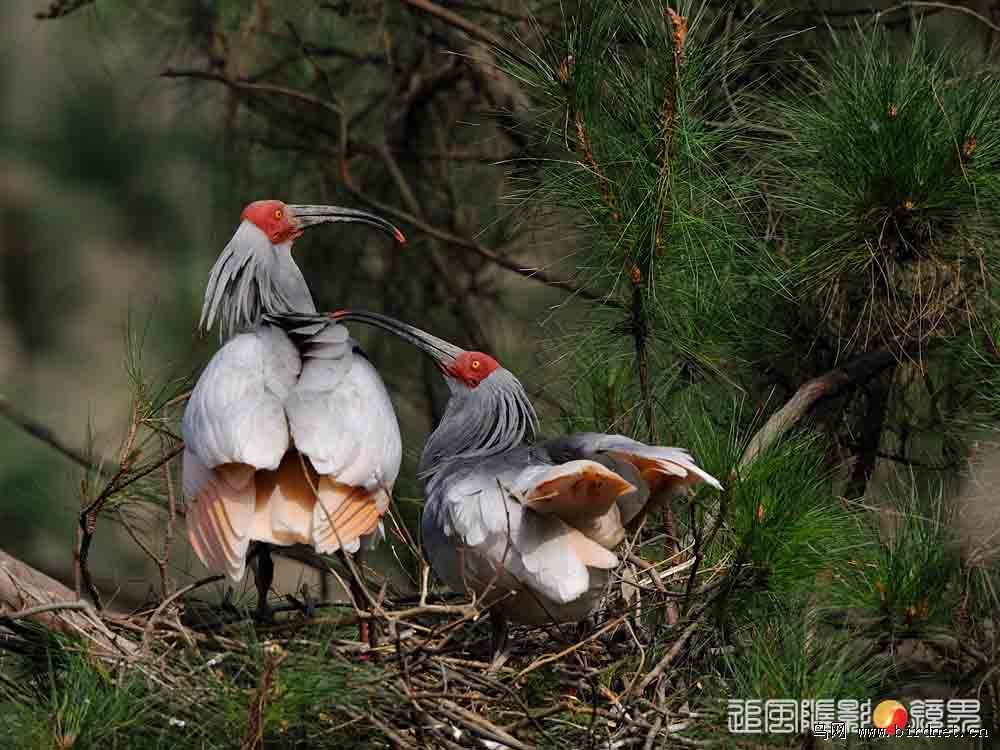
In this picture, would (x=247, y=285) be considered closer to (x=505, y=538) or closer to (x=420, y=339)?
(x=420, y=339)

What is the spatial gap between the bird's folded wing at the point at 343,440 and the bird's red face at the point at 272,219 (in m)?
0.44

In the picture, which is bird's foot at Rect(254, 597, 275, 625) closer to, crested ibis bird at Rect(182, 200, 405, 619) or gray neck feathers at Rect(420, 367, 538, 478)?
crested ibis bird at Rect(182, 200, 405, 619)

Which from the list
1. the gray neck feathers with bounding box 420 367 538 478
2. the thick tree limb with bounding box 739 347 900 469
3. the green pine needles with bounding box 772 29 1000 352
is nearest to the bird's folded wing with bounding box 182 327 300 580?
the gray neck feathers with bounding box 420 367 538 478

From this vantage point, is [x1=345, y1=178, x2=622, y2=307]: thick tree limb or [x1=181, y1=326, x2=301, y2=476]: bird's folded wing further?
[x1=345, y1=178, x2=622, y2=307]: thick tree limb

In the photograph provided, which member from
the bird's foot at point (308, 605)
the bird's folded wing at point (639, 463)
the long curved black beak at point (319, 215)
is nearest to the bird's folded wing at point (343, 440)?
the bird's foot at point (308, 605)

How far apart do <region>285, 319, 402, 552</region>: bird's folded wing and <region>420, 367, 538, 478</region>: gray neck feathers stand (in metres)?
0.27

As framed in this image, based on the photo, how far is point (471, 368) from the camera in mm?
3402

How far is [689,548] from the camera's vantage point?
3178 millimetres

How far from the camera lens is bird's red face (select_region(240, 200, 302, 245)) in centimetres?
346

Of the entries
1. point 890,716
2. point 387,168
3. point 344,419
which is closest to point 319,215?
point 344,419

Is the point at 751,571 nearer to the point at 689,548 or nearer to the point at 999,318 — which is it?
the point at 689,548

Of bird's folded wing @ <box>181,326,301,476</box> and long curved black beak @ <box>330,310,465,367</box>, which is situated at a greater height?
long curved black beak @ <box>330,310,465,367</box>

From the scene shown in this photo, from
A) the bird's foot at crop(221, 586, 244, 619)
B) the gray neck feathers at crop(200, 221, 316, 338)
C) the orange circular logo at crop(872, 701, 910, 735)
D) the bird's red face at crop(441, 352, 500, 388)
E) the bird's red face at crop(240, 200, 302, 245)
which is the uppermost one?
the bird's red face at crop(240, 200, 302, 245)

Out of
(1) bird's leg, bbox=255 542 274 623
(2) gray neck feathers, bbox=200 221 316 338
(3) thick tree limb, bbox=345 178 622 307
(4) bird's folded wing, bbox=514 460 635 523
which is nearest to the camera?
(4) bird's folded wing, bbox=514 460 635 523
